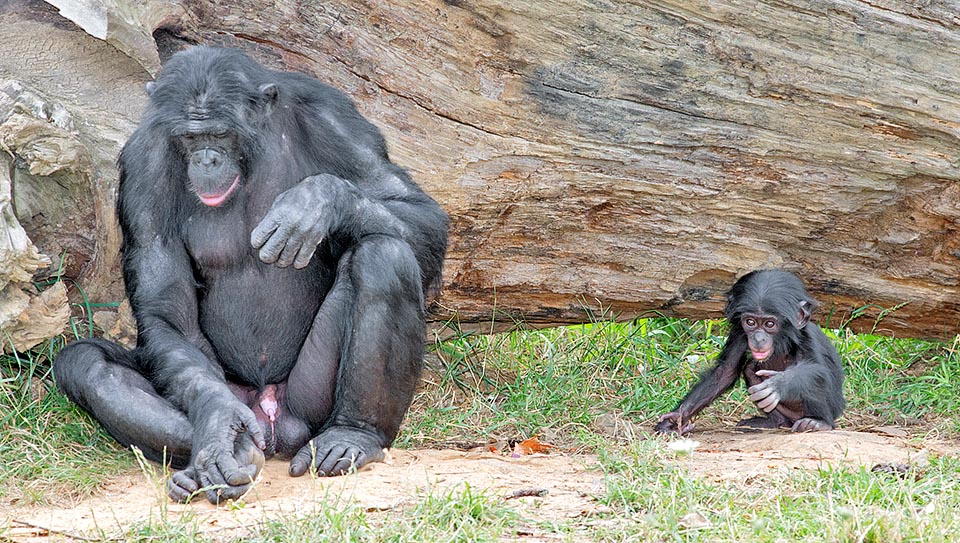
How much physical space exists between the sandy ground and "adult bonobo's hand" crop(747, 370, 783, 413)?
494 mm

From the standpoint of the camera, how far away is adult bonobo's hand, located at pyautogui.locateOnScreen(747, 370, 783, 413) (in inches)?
231

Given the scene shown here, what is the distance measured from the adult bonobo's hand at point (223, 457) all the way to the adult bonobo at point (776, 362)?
241cm

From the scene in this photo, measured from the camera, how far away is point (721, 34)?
570 cm

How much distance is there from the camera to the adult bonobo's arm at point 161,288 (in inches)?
183

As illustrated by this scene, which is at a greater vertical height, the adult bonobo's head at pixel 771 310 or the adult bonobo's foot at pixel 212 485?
the adult bonobo's foot at pixel 212 485

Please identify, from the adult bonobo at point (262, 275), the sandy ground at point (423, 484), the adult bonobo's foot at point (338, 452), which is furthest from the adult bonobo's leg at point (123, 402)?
the adult bonobo's foot at point (338, 452)

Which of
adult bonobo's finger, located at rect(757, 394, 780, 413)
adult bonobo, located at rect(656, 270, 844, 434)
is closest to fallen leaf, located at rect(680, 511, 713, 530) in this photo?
adult bonobo, located at rect(656, 270, 844, 434)

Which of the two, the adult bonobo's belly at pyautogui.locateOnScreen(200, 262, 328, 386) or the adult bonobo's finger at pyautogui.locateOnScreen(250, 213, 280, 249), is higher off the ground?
the adult bonobo's finger at pyautogui.locateOnScreen(250, 213, 280, 249)

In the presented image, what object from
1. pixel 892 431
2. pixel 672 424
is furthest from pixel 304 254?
pixel 892 431

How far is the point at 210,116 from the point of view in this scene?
4703 mm

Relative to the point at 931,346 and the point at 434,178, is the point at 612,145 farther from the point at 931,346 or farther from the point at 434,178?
the point at 931,346

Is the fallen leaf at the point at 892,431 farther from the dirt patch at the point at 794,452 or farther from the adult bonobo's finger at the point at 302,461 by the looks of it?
the adult bonobo's finger at the point at 302,461

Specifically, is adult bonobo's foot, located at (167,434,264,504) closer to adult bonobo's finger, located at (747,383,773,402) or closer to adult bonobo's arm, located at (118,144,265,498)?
adult bonobo's arm, located at (118,144,265,498)

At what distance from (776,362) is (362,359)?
8.79 ft
